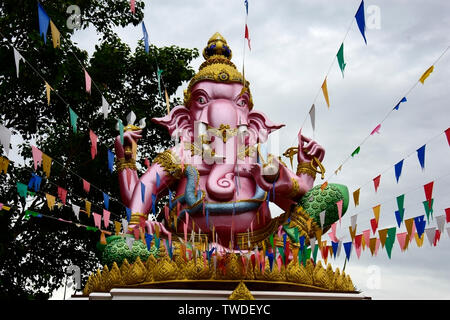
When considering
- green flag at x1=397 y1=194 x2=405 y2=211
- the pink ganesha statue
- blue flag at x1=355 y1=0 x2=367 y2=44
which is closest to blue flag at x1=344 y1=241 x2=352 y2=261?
green flag at x1=397 y1=194 x2=405 y2=211

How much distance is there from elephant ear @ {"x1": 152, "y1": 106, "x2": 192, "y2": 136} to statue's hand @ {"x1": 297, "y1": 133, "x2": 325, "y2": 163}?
2.19m

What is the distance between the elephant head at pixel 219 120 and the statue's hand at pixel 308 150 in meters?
1.04

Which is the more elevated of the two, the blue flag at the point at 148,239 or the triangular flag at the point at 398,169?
the triangular flag at the point at 398,169

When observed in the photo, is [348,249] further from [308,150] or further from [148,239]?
[148,239]

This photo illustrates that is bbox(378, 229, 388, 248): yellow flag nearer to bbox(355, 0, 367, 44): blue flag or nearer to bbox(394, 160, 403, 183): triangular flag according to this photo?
bbox(394, 160, 403, 183): triangular flag

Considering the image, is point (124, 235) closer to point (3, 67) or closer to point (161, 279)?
point (161, 279)

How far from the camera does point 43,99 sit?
1278 centimetres

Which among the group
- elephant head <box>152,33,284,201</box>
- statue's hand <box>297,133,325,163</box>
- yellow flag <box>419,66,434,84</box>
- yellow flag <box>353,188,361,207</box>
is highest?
elephant head <box>152,33,284,201</box>

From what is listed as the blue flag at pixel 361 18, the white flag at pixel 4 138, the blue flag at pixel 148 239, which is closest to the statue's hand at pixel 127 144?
the blue flag at pixel 148 239

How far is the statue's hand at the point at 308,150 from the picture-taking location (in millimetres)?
9273

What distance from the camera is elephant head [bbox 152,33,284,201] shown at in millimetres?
9461

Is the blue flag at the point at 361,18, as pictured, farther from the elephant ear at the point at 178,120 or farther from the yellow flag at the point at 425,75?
the elephant ear at the point at 178,120

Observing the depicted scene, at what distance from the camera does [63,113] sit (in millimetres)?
12758

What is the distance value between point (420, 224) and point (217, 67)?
17.7ft
